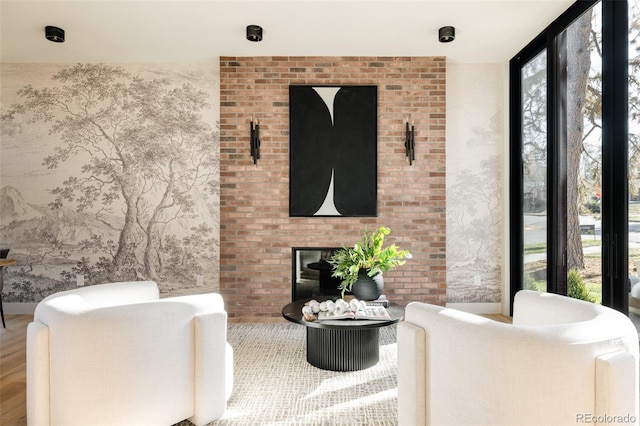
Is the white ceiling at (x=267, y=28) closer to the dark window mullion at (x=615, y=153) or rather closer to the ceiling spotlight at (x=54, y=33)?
the ceiling spotlight at (x=54, y=33)

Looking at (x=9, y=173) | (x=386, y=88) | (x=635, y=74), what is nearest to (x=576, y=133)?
(x=635, y=74)

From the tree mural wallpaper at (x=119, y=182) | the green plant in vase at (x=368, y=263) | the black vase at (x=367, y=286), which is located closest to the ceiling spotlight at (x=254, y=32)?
the tree mural wallpaper at (x=119, y=182)

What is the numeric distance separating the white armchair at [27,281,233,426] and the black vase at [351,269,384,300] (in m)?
1.43

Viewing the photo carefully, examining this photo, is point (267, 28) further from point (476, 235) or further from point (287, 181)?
point (476, 235)

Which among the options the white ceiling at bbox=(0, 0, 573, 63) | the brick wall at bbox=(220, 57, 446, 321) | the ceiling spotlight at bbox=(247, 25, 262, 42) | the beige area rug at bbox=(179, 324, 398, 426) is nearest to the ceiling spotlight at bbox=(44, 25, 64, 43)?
the white ceiling at bbox=(0, 0, 573, 63)

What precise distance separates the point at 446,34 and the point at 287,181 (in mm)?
2023

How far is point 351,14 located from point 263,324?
2.99 meters

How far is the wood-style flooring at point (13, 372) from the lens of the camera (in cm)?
215

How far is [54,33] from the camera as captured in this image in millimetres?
3385

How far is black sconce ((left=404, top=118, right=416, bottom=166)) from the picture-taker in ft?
13.1

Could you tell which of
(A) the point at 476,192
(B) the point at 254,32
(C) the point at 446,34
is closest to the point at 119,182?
(B) the point at 254,32

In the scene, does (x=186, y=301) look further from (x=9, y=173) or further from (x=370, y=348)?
(x=9, y=173)

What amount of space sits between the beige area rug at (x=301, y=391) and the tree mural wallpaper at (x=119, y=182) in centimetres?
156

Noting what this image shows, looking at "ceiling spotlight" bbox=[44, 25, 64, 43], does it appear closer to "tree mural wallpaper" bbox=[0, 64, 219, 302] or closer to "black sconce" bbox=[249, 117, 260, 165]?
"tree mural wallpaper" bbox=[0, 64, 219, 302]
